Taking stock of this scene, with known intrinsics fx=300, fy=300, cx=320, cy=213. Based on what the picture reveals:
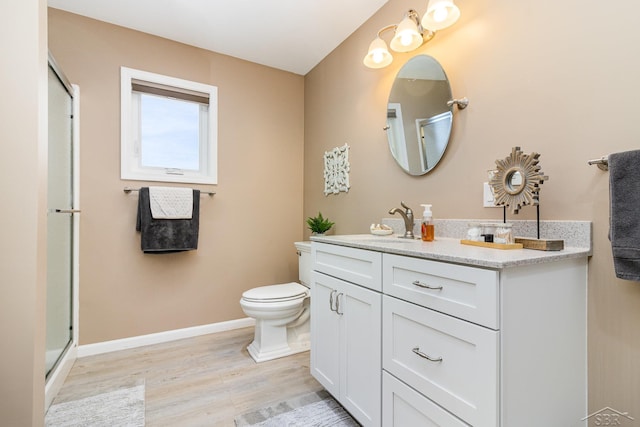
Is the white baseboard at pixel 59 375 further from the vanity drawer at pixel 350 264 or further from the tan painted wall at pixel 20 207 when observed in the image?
Answer: the vanity drawer at pixel 350 264

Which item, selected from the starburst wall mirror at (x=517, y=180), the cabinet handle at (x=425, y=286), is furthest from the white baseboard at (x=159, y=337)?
the starburst wall mirror at (x=517, y=180)

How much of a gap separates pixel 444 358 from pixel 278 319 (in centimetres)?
137

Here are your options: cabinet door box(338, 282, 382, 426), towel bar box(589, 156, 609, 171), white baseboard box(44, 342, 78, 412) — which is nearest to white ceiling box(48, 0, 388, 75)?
towel bar box(589, 156, 609, 171)

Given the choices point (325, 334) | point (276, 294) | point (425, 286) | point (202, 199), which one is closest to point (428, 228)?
point (425, 286)

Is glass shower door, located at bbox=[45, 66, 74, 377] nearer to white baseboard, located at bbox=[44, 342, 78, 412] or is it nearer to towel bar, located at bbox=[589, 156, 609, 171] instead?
white baseboard, located at bbox=[44, 342, 78, 412]

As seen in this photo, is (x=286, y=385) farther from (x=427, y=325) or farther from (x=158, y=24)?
(x=158, y=24)

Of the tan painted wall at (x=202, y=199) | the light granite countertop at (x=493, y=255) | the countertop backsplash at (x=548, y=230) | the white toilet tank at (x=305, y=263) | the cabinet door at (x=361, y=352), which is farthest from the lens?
the white toilet tank at (x=305, y=263)

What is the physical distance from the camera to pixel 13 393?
995mm

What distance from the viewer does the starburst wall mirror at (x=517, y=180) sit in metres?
1.07

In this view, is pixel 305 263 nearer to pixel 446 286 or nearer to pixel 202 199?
pixel 202 199

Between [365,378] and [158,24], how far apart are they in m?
2.65

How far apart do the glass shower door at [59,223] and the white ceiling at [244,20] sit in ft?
2.23

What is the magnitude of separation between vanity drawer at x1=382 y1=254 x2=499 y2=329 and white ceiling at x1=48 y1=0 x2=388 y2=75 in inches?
70.2

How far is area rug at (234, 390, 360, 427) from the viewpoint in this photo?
1405 millimetres
